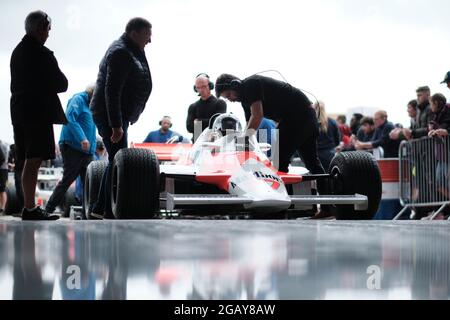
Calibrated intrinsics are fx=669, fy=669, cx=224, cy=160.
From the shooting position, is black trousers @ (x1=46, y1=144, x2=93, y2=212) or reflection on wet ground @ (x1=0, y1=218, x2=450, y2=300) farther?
black trousers @ (x1=46, y1=144, x2=93, y2=212)

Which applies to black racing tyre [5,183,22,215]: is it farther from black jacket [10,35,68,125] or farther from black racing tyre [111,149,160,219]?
black jacket [10,35,68,125]

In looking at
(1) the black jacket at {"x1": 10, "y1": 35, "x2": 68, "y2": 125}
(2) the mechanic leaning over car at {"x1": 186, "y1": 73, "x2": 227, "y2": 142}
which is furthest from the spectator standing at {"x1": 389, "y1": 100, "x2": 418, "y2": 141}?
(1) the black jacket at {"x1": 10, "y1": 35, "x2": 68, "y2": 125}

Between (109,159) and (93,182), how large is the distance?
683mm

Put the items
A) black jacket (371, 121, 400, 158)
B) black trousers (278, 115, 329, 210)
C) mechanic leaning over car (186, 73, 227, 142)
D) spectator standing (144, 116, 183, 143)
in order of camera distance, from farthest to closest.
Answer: spectator standing (144, 116, 183, 143) → black jacket (371, 121, 400, 158) → mechanic leaning over car (186, 73, 227, 142) → black trousers (278, 115, 329, 210)

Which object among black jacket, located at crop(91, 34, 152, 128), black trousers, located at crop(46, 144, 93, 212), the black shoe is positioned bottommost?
the black shoe

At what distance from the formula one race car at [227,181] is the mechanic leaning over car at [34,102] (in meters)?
0.54

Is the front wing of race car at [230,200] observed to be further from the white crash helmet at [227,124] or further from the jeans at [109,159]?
the white crash helmet at [227,124]

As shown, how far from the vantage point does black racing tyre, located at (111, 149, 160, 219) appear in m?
4.27

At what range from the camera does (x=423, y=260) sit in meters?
1.74

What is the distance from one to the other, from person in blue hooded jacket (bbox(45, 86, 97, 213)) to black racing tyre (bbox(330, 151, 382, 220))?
2.84m

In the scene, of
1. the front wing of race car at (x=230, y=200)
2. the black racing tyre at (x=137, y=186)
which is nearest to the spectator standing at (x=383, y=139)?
the front wing of race car at (x=230, y=200)

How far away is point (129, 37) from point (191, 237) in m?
2.92

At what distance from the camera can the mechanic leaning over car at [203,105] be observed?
693cm
